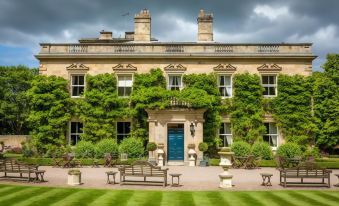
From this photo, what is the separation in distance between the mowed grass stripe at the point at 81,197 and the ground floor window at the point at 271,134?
17950 mm

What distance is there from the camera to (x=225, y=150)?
55.2ft

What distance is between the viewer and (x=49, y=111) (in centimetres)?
2833

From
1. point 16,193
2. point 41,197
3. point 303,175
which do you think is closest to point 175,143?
point 303,175

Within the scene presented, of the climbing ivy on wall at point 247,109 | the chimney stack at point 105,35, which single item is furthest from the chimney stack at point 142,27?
the chimney stack at point 105,35

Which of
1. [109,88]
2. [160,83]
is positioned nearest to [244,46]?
[160,83]

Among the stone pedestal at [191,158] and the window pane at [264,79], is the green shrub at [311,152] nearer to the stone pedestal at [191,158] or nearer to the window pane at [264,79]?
the window pane at [264,79]

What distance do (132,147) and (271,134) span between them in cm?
1093

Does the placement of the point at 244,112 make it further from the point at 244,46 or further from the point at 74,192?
the point at 74,192

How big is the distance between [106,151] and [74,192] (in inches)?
500

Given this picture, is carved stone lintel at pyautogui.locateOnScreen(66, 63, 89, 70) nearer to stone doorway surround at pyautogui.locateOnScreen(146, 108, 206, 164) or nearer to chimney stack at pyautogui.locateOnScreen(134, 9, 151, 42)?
chimney stack at pyautogui.locateOnScreen(134, 9, 151, 42)

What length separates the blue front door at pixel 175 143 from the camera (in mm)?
27094

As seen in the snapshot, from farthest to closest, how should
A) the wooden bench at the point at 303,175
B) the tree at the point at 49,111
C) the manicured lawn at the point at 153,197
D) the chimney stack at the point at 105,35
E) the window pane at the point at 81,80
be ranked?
the chimney stack at the point at 105,35, the window pane at the point at 81,80, the tree at the point at 49,111, the wooden bench at the point at 303,175, the manicured lawn at the point at 153,197

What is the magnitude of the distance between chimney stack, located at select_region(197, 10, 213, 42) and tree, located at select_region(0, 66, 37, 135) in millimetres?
32380

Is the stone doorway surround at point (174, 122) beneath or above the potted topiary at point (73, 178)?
above
